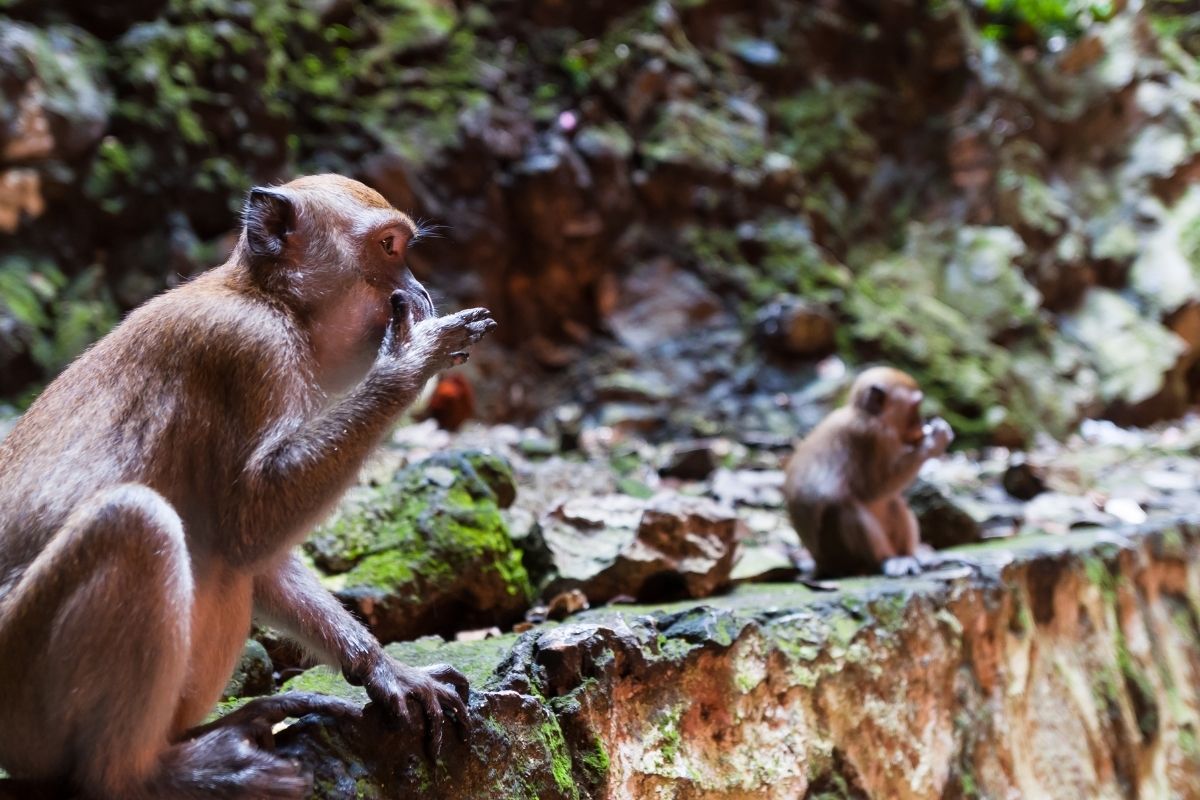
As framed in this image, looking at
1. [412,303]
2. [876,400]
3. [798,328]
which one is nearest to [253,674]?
[412,303]

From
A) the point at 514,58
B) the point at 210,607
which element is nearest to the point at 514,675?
the point at 210,607

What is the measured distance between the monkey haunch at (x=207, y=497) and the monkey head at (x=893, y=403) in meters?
3.31

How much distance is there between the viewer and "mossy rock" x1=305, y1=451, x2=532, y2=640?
301 cm

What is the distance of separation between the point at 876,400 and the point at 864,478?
1.69 feet

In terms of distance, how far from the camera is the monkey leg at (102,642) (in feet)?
4.96

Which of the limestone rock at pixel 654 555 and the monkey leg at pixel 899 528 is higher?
the limestone rock at pixel 654 555

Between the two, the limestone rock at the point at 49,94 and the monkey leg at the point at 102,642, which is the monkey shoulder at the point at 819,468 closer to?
the monkey leg at the point at 102,642

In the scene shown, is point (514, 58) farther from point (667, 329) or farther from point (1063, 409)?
point (1063, 409)

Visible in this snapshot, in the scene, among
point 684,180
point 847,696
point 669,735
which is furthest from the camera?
point 684,180

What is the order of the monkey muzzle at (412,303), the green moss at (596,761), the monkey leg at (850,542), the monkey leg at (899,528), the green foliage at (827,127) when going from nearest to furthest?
the monkey muzzle at (412,303)
the green moss at (596,761)
the monkey leg at (850,542)
the monkey leg at (899,528)
the green foliage at (827,127)

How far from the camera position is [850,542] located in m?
4.35

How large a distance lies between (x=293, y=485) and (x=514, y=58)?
978 centimetres

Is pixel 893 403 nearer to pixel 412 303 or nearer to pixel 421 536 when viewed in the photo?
pixel 421 536

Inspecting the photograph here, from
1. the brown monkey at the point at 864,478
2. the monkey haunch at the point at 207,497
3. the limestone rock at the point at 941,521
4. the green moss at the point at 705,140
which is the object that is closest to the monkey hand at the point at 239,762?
the monkey haunch at the point at 207,497
